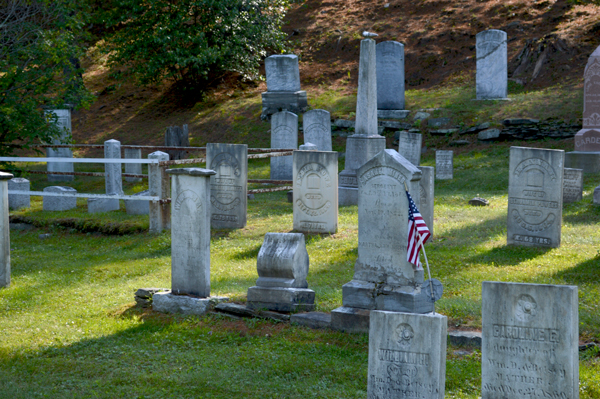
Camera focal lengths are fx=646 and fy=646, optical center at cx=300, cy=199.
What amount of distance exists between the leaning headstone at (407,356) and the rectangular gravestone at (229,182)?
25.5ft

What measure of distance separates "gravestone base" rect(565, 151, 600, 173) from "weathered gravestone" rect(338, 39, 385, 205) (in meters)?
5.51

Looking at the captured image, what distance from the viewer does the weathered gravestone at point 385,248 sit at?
22.6 feet

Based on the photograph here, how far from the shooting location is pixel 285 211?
14.2m

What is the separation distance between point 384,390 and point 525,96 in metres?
19.1

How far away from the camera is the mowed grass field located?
5484 mm

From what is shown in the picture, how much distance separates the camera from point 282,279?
7.35 meters

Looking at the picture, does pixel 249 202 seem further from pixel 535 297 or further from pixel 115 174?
pixel 535 297

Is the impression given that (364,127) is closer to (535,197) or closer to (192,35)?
(535,197)

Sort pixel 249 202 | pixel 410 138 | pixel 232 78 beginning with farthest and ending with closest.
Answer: pixel 232 78 < pixel 410 138 < pixel 249 202

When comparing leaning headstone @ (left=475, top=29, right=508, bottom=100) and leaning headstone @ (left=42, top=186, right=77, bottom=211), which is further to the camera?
leaning headstone @ (left=475, top=29, right=508, bottom=100)

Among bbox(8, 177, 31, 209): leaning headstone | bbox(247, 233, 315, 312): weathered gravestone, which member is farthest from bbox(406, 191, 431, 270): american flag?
bbox(8, 177, 31, 209): leaning headstone

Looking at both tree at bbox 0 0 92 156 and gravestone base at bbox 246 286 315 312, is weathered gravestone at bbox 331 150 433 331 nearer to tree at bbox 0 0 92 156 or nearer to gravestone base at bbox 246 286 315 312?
gravestone base at bbox 246 286 315 312

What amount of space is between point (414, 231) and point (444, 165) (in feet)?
37.9

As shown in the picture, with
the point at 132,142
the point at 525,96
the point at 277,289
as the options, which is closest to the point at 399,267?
the point at 277,289
